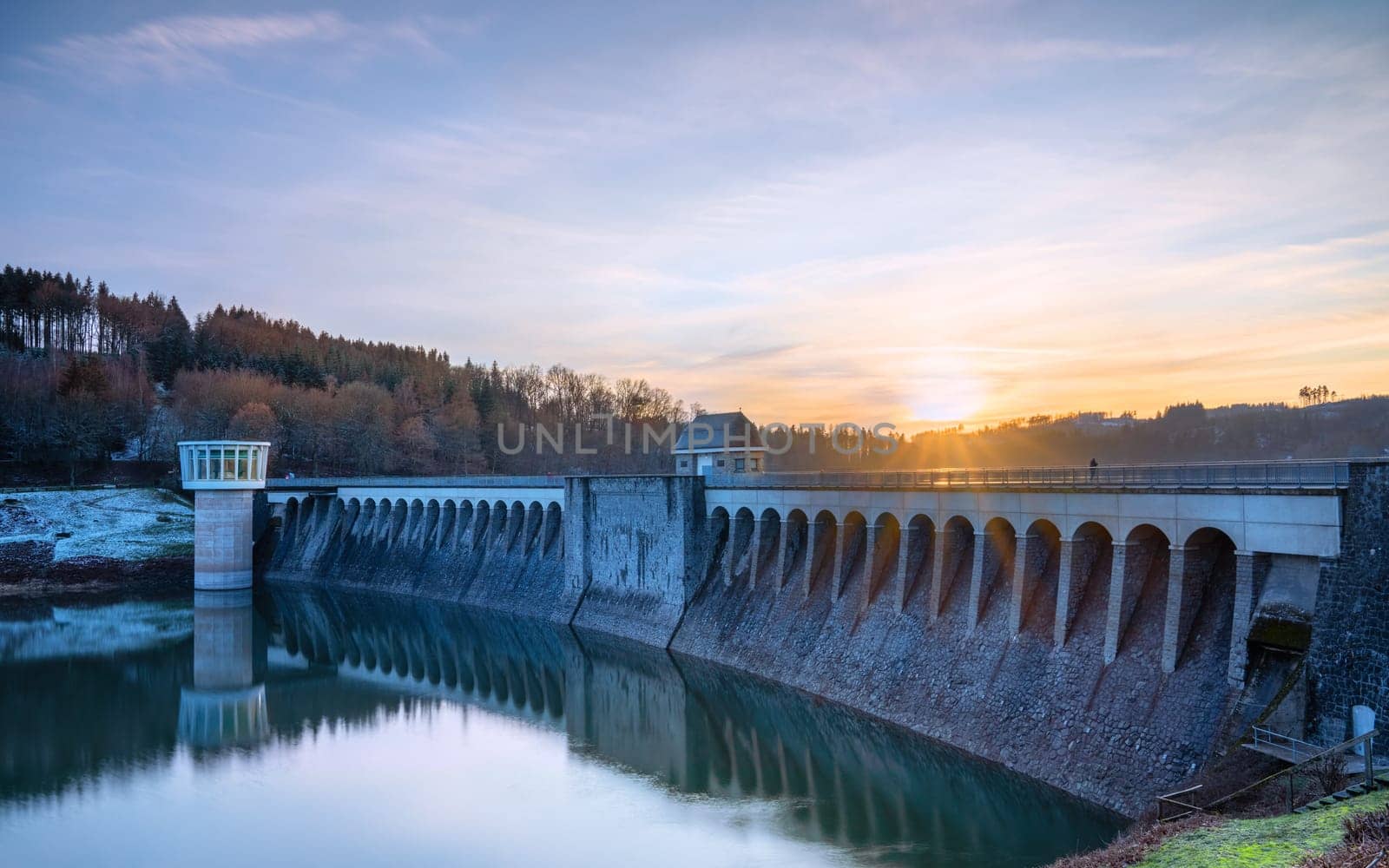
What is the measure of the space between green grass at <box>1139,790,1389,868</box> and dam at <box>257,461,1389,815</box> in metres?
3.94

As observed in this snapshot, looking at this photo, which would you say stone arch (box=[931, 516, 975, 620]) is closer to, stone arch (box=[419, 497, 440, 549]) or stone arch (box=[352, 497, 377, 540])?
stone arch (box=[419, 497, 440, 549])

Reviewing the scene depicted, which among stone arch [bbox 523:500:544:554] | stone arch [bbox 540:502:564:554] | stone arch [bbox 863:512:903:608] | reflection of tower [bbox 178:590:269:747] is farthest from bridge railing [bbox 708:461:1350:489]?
reflection of tower [bbox 178:590:269:747]

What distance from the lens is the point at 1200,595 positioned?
2231cm

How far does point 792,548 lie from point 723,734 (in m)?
10.5

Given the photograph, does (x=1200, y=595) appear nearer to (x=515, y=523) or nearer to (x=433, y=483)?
(x=515, y=523)

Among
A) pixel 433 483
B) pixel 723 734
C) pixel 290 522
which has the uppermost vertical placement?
pixel 433 483

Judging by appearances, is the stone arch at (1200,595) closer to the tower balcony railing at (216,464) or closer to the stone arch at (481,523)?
the stone arch at (481,523)

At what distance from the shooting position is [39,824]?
74.9 feet

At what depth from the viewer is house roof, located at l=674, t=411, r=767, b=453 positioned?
46812 mm

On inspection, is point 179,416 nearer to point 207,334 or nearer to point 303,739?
point 207,334

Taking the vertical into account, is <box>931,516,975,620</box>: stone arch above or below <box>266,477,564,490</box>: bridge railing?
below

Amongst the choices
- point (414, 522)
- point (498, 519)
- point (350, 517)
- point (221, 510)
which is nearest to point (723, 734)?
point (498, 519)

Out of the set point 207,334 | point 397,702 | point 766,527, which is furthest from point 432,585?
point 207,334

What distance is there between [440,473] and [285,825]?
7907cm
